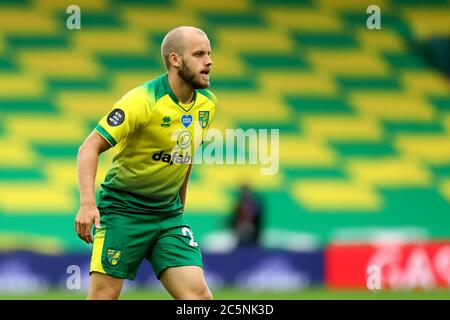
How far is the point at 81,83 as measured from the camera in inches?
785

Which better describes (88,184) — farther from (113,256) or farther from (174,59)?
(174,59)

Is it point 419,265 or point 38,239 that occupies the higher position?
point 38,239

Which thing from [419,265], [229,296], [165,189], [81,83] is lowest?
[165,189]

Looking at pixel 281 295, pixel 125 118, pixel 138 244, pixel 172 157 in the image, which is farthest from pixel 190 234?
pixel 281 295

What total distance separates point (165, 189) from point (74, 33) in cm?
1416

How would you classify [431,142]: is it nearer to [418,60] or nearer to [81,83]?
[418,60]

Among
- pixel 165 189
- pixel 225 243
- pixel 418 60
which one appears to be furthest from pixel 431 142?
pixel 165 189

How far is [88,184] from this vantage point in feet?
19.8

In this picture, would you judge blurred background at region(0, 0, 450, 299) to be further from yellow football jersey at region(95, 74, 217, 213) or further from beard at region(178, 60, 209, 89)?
beard at region(178, 60, 209, 89)

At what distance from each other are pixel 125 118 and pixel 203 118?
2.15 feet

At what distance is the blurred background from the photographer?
1886 cm

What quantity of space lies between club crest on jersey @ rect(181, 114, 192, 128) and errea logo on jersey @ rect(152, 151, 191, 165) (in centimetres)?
18

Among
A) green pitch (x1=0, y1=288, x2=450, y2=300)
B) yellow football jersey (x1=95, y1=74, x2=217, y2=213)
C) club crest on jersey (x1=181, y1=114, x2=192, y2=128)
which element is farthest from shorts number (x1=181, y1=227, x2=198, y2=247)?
green pitch (x1=0, y1=288, x2=450, y2=300)

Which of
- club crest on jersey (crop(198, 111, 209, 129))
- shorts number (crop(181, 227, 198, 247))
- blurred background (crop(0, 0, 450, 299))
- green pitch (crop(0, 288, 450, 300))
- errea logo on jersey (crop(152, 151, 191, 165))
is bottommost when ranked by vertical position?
shorts number (crop(181, 227, 198, 247))
